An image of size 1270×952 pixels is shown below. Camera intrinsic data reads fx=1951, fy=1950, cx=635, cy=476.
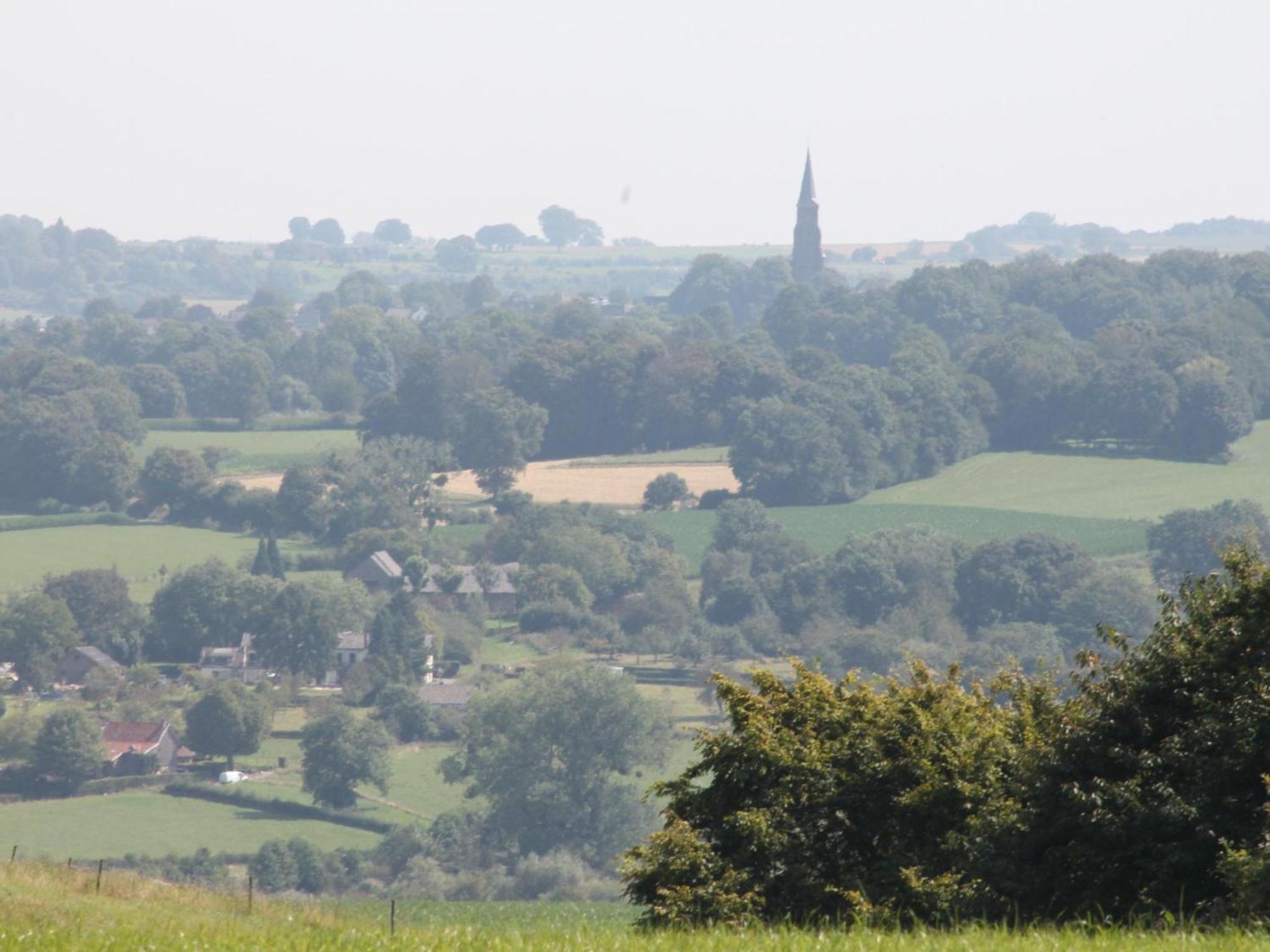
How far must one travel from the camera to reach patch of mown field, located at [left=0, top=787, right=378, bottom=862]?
5878cm

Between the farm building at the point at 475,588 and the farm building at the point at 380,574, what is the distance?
1.40 metres

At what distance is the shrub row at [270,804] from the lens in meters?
63.6

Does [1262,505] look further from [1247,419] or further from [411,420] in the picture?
[411,420]

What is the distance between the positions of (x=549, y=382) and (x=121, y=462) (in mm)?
31521

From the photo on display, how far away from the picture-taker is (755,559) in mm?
98625

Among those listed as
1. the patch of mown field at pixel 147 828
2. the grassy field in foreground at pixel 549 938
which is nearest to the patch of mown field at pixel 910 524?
the patch of mown field at pixel 147 828

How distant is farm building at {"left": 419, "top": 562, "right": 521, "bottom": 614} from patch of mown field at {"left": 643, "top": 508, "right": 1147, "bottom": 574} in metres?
9.99

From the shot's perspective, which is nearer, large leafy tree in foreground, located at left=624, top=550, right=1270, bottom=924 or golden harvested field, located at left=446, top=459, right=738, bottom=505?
large leafy tree in foreground, located at left=624, top=550, right=1270, bottom=924

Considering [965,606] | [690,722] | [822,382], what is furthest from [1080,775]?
[822,382]

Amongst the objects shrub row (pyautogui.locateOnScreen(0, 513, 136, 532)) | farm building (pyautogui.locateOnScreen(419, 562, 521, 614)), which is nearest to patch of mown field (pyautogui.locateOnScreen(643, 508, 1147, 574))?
farm building (pyautogui.locateOnScreen(419, 562, 521, 614))

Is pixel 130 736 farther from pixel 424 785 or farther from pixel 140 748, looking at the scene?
pixel 424 785

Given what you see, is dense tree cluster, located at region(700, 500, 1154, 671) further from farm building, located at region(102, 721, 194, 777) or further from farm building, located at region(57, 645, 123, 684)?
farm building, located at region(57, 645, 123, 684)

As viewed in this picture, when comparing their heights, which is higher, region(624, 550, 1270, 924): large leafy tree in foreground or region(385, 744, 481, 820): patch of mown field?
region(624, 550, 1270, 924): large leafy tree in foreground

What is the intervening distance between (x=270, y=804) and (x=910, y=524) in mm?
48976
